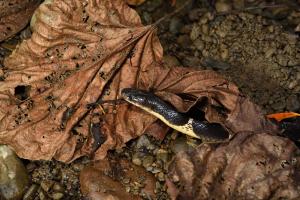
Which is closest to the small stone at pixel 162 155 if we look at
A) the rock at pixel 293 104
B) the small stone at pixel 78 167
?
the small stone at pixel 78 167

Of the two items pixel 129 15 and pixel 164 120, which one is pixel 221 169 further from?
pixel 129 15

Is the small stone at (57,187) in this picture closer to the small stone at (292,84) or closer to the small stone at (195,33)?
the small stone at (195,33)

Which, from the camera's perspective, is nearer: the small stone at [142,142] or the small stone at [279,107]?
the small stone at [142,142]

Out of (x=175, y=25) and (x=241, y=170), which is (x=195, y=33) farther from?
(x=241, y=170)

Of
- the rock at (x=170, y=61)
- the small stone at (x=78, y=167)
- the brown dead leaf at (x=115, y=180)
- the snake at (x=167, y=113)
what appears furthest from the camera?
the rock at (x=170, y=61)

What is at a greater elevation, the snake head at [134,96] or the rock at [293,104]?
the snake head at [134,96]

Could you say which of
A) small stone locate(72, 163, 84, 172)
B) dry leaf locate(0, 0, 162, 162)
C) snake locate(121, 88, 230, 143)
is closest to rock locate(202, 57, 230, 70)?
dry leaf locate(0, 0, 162, 162)

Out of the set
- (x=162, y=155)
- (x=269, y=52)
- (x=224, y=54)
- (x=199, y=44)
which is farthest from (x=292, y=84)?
(x=162, y=155)
